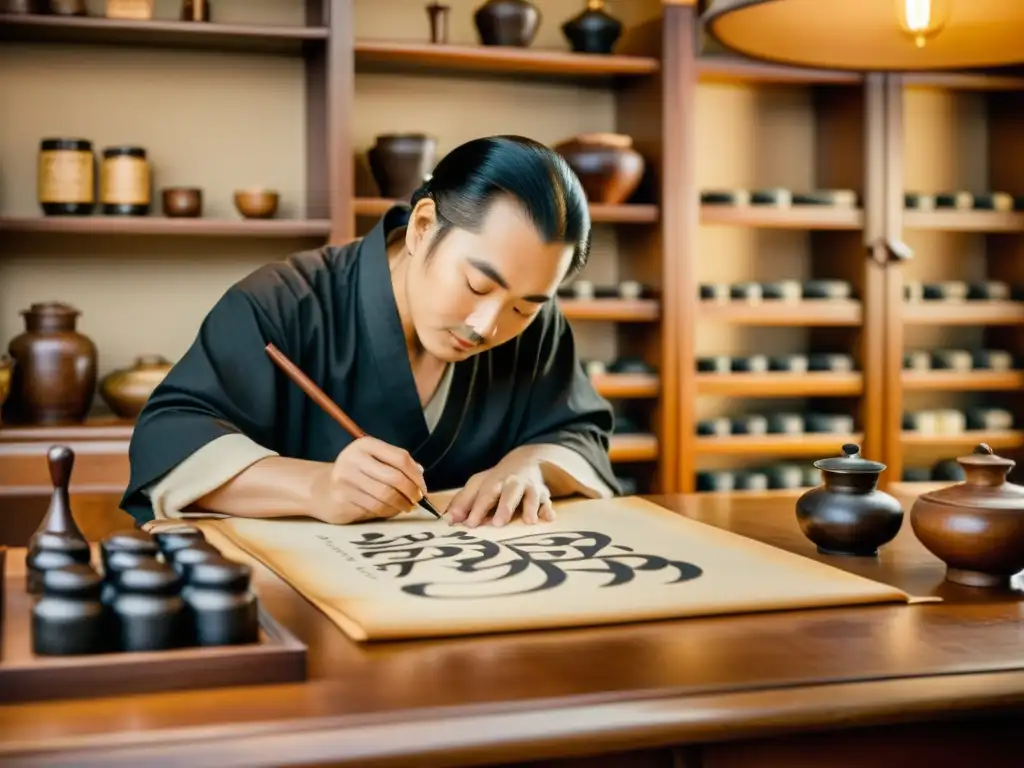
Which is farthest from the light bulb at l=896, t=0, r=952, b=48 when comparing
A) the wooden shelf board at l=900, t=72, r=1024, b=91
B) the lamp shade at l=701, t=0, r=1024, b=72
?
the wooden shelf board at l=900, t=72, r=1024, b=91

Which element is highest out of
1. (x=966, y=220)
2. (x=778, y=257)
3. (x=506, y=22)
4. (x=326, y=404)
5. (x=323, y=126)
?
(x=506, y=22)

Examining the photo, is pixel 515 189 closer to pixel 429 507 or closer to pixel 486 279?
pixel 486 279

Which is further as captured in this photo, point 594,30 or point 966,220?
point 966,220

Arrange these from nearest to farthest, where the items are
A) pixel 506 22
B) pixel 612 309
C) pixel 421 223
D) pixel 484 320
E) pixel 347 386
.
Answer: pixel 484 320, pixel 421 223, pixel 347 386, pixel 506 22, pixel 612 309

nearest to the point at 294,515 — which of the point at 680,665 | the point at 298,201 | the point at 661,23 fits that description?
the point at 680,665

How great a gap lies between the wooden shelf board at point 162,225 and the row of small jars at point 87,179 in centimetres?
5

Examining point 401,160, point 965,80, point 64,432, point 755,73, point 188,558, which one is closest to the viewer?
point 188,558

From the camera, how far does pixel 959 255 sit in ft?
17.6

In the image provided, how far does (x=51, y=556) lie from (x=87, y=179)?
3.13 metres

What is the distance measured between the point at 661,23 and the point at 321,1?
1268mm

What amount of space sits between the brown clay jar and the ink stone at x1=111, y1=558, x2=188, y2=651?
3065 millimetres

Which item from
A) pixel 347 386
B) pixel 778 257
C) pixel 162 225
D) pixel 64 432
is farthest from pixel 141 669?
pixel 778 257

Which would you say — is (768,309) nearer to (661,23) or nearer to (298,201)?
(661,23)

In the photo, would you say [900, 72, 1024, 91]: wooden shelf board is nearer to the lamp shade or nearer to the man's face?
the lamp shade
